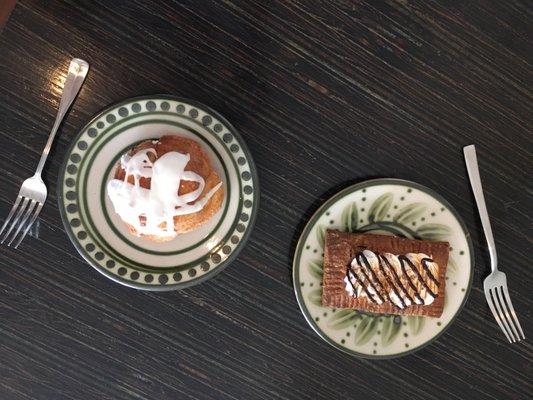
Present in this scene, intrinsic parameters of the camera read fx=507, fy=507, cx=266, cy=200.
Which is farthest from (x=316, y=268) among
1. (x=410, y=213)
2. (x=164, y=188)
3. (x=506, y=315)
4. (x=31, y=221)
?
(x=31, y=221)

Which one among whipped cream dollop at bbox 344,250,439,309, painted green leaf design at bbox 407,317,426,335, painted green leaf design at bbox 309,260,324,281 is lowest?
painted green leaf design at bbox 407,317,426,335

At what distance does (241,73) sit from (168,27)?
23cm

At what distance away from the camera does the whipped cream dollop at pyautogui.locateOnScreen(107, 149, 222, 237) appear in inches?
49.7

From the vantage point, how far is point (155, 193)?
126 cm

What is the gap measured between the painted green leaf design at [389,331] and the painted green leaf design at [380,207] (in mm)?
297

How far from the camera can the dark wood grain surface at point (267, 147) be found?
1374 mm

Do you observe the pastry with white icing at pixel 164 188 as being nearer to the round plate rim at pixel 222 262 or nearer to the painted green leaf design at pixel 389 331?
the round plate rim at pixel 222 262

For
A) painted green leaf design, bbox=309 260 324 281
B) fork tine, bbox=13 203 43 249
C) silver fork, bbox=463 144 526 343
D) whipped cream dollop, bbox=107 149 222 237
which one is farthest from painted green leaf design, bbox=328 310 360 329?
fork tine, bbox=13 203 43 249

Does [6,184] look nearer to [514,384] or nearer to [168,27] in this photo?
[168,27]

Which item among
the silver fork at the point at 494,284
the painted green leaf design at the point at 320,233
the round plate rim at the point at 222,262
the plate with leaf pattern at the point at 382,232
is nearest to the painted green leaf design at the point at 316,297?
the plate with leaf pattern at the point at 382,232

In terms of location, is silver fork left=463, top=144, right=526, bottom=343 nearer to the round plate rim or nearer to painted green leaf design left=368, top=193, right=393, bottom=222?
painted green leaf design left=368, top=193, right=393, bottom=222

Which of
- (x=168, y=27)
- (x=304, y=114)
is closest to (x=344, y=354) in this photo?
(x=304, y=114)

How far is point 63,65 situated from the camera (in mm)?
1371

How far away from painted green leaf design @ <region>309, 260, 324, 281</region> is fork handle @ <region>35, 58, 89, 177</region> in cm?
78
